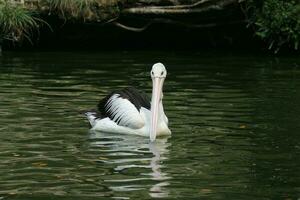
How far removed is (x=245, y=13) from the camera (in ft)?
66.7

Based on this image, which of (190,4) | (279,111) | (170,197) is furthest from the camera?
(190,4)

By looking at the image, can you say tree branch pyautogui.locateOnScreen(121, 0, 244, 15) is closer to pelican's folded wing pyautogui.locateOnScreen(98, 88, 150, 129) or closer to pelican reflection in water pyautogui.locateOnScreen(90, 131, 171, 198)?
pelican's folded wing pyautogui.locateOnScreen(98, 88, 150, 129)

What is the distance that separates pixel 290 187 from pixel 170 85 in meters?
7.31

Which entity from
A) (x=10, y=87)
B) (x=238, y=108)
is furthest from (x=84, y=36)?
(x=238, y=108)

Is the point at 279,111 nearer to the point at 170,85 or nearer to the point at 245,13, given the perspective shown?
the point at 170,85

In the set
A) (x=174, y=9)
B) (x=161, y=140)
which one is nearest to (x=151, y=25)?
(x=174, y=9)

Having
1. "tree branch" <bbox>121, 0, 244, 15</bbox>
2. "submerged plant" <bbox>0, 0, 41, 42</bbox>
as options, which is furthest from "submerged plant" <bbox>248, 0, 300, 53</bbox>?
"submerged plant" <bbox>0, 0, 41, 42</bbox>

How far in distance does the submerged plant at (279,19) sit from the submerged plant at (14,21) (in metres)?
5.00

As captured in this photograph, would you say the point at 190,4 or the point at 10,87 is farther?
the point at 190,4

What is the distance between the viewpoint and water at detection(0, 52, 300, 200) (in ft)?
25.1

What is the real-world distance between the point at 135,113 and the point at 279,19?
9.07m

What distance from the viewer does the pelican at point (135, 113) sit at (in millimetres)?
10234

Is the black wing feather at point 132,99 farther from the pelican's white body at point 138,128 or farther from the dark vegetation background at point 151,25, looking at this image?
the dark vegetation background at point 151,25

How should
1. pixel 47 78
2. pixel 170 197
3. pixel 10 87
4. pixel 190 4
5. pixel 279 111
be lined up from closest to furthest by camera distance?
pixel 170 197
pixel 279 111
pixel 10 87
pixel 47 78
pixel 190 4
